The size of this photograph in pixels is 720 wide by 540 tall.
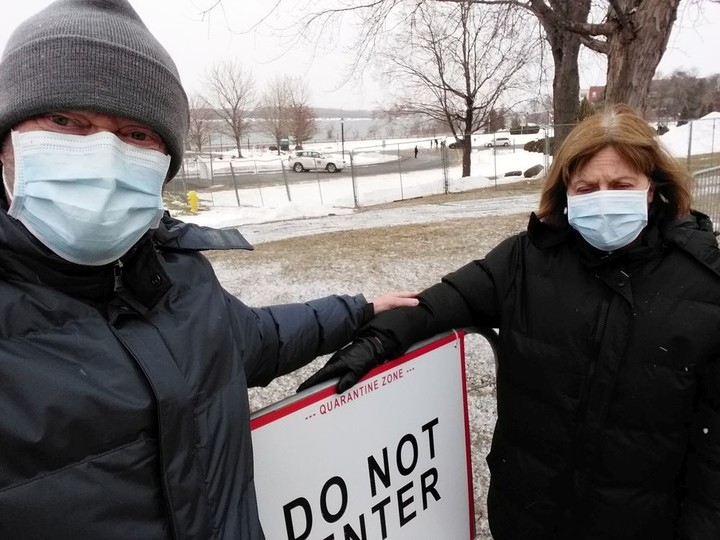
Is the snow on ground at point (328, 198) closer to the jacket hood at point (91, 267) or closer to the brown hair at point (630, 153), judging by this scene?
the brown hair at point (630, 153)

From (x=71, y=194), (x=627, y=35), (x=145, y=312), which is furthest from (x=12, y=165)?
(x=627, y=35)

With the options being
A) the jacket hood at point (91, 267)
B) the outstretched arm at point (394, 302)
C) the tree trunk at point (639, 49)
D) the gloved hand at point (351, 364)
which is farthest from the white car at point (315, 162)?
the jacket hood at point (91, 267)

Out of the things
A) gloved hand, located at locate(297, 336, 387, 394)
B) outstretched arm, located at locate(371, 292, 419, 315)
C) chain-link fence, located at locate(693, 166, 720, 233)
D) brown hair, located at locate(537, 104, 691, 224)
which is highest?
brown hair, located at locate(537, 104, 691, 224)

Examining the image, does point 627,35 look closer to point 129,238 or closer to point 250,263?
point 250,263

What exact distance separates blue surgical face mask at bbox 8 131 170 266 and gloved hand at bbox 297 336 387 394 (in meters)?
0.69

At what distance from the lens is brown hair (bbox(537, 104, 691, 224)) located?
5.50 ft

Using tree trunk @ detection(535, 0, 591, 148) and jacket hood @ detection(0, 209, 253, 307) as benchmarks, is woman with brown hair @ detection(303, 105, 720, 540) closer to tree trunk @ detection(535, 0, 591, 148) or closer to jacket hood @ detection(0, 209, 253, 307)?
jacket hood @ detection(0, 209, 253, 307)

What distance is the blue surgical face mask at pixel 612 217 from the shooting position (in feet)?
5.55

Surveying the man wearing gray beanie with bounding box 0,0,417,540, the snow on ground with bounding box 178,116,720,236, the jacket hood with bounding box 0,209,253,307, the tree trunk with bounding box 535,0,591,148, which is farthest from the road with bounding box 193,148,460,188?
the man wearing gray beanie with bounding box 0,0,417,540

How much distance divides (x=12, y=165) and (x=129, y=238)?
30cm

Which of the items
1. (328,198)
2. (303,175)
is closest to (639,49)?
(328,198)

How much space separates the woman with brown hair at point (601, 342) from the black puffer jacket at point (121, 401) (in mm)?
462

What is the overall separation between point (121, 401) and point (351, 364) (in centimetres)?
72

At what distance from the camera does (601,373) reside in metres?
1.59
